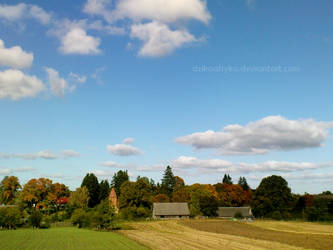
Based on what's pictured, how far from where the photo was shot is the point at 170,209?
88.8 meters

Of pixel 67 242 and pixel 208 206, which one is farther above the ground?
pixel 208 206

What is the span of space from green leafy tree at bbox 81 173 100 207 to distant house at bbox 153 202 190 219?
22.9 m

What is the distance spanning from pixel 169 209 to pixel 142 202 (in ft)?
27.2

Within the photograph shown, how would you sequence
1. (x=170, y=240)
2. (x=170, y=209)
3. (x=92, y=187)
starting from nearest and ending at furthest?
(x=170, y=240)
(x=170, y=209)
(x=92, y=187)

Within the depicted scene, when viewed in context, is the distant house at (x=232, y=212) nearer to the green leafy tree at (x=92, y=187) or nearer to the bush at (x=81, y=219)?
the green leafy tree at (x=92, y=187)

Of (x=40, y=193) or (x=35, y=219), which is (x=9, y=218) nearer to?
(x=35, y=219)

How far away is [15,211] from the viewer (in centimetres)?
6062

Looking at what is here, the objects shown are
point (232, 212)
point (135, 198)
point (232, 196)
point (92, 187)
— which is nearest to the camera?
point (135, 198)

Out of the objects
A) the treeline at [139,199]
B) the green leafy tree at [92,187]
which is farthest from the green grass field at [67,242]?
the green leafy tree at [92,187]

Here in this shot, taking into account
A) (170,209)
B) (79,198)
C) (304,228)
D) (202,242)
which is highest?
(79,198)

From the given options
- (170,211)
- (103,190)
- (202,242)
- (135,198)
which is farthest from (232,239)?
(103,190)

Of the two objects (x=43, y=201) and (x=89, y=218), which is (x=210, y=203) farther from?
(x=43, y=201)

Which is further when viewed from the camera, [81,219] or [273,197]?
[273,197]

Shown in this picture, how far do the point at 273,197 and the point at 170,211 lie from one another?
30.5 metres
